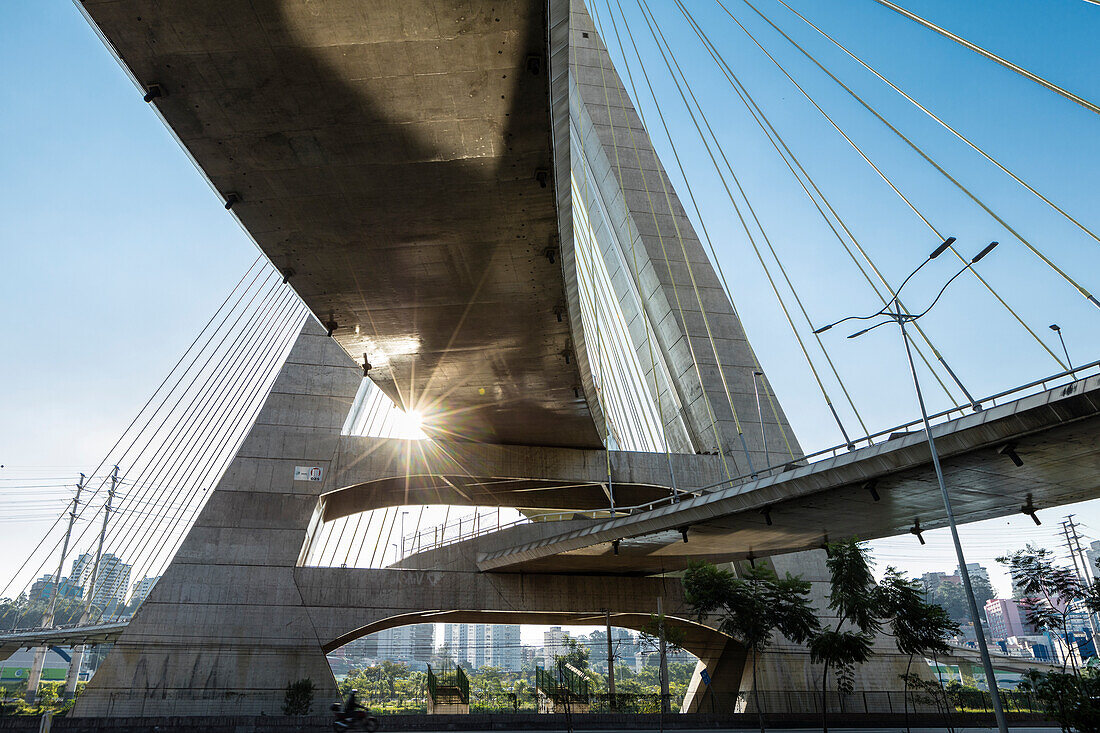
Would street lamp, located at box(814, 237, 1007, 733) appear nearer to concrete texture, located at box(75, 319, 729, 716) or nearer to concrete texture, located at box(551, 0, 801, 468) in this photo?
concrete texture, located at box(551, 0, 801, 468)

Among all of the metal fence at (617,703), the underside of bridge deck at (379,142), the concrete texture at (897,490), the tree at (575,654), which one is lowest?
the metal fence at (617,703)

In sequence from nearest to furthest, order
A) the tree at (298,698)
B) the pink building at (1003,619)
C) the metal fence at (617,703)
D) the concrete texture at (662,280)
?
the metal fence at (617,703) < the tree at (298,698) < the concrete texture at (662,280) < the pink building at (1003,619)

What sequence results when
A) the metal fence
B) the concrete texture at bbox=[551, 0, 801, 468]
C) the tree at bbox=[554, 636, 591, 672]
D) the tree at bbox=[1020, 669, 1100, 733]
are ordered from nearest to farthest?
the tree at bbox=[1020, 669, 1100, 733], the metal fence, the concrete texture at bbox=[551, 0, 801, 468], the tree at bbox=[554, 636, 591, 672]

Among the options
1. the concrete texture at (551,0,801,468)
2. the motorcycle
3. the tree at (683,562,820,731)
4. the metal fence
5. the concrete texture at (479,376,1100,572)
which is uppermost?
the concrete texture at (551,0,801,468)

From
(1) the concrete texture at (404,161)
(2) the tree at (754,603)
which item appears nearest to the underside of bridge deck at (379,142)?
(1) the concrete texture at (404,161)

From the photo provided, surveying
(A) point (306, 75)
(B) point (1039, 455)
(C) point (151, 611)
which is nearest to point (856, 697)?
(B) point (1039, 455)

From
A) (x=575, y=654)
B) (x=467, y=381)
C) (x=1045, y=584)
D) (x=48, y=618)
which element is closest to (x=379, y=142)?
(x=467, y=381)

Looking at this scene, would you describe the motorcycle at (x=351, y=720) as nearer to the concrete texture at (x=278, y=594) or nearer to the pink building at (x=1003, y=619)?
the concrete texture at (x=278, y=594)

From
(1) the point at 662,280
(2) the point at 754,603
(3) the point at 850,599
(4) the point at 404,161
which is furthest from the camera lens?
(1) the point at 662,280

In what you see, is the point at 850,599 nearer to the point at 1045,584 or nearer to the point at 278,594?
the point at 1045,584

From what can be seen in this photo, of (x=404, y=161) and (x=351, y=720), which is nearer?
(x=404, y=161)

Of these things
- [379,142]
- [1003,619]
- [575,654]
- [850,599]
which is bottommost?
[575,654]

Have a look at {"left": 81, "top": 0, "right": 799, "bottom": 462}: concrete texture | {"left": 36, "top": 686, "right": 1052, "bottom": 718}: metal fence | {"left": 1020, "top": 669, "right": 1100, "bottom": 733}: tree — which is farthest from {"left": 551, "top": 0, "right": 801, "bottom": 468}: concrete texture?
{"left": 1020, "top": 669, "right": 1100, "bottom": 733}: tree

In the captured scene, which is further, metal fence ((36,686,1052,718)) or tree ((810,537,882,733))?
metal fence ((36,686,1052,718))
